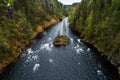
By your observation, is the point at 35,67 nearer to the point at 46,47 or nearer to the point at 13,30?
the point at 46,47

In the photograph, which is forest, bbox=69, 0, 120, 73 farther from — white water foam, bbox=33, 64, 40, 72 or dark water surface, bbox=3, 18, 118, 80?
white water foam, bbox=33, 64, 40, 72

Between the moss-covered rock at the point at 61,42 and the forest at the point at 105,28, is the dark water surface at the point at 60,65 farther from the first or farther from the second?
the forest at the point at 105,28

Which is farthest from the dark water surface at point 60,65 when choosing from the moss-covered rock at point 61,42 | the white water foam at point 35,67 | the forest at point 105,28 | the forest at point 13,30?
the forest at point 13,30

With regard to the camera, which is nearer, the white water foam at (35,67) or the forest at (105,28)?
the white water foam at (35,67)

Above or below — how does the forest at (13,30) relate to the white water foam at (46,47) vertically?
above

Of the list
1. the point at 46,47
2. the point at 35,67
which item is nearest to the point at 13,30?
the point at 46,47

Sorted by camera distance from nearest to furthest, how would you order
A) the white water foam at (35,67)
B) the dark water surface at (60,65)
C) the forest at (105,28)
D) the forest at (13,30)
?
the dark water surface at (60,65) < the white water foam at (35,67) < the forest at (105,28) < the forest at (13,30)

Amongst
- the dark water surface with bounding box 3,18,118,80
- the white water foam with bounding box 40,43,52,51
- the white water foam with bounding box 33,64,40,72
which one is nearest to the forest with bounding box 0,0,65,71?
the dark water surface with bounding box 3,18,118,80
